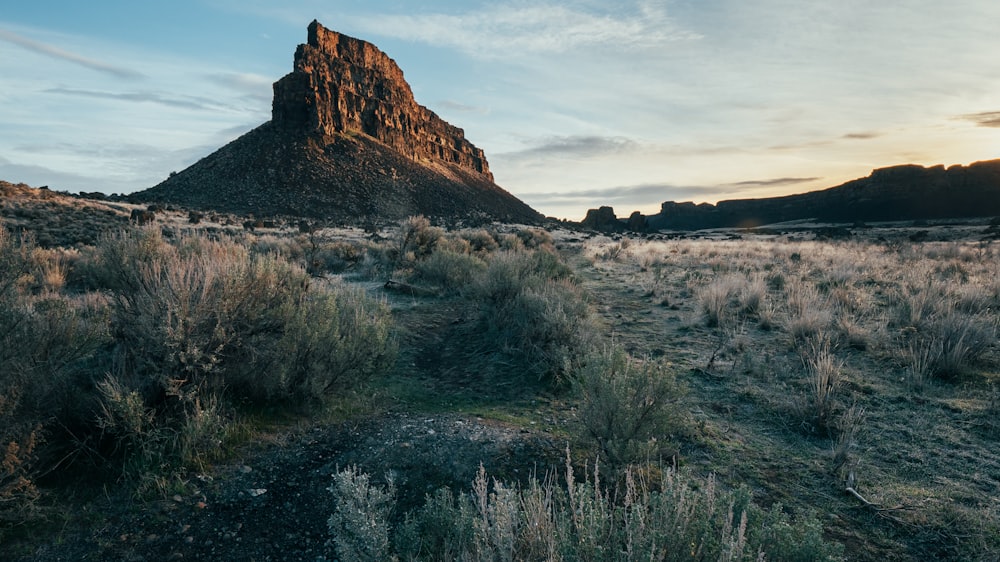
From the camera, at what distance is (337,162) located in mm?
68625

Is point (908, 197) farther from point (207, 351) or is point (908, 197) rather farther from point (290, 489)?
point (207, 351)

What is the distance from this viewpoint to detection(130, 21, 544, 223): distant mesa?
57.8 metres

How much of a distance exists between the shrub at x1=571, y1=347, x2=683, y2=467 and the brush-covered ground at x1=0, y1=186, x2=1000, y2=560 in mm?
20

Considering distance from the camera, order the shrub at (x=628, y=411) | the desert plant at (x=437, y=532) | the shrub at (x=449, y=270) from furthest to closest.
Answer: the shrub at (x=449, y=270) < the shrub at (x=628, y=411) < the desert plant at (x=437, y=532)

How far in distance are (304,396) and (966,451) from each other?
22.0ft

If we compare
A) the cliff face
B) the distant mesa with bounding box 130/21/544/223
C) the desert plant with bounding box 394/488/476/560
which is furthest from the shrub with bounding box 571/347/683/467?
the cliff face

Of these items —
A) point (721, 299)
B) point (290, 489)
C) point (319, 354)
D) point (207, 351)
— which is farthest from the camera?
point (721, 299)

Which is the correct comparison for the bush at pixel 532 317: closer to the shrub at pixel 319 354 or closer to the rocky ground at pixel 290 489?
the rocky ground at pixel 290 489

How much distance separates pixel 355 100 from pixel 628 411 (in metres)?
87.5

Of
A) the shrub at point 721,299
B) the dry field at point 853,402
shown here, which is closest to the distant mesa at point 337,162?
the shrub at point 721,299

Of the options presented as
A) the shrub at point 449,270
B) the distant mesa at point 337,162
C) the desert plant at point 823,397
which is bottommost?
the desert plant at point 823,397

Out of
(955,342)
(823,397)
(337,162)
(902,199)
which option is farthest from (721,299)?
(902,199)

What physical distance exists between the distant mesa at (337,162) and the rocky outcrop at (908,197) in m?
64.7

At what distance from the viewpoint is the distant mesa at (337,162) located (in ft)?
189
